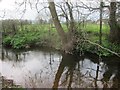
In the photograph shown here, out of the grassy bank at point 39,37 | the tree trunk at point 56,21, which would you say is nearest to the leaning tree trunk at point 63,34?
the tree trunk at point 56,21

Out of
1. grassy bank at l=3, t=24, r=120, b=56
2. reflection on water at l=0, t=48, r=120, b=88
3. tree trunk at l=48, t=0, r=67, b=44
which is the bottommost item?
reflection on water at l=0, t=48, r=120, b=88

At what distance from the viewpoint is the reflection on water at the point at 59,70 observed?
3.97 metres

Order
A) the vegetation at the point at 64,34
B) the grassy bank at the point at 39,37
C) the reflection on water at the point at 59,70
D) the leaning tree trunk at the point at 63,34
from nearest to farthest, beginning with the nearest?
the reflection on water at the point at 59,70, the vegetation at the point at 64,34, the leaning tree trunk at the point at 63,34, the grassy bank at the point at 39,37

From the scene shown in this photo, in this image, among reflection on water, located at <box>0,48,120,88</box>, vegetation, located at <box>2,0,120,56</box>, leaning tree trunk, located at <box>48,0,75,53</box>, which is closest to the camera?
reflection on water, located at <box>0,48,120,88</box>

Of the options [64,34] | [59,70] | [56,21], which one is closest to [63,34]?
[64,34]

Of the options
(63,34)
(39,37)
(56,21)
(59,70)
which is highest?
(56,21)

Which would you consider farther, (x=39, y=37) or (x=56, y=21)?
(x=39, y=37)

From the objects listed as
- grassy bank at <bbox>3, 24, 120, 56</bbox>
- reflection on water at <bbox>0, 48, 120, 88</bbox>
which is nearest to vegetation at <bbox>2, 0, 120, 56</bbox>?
grassy bank at <bbox>3, 24, 120, 56</bbox>

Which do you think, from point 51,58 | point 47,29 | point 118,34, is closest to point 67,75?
point 51,58

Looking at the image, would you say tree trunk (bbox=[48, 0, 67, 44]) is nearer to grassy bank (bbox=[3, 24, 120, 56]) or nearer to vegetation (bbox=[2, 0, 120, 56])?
vegetation (bbox=[2, 0, 120, 56])

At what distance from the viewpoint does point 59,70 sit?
4789mm

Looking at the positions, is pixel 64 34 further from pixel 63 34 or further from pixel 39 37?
pixel 39 37

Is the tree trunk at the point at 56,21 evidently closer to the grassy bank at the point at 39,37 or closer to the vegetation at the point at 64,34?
the vegetation at the point at 64,34

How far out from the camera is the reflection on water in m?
3.97
